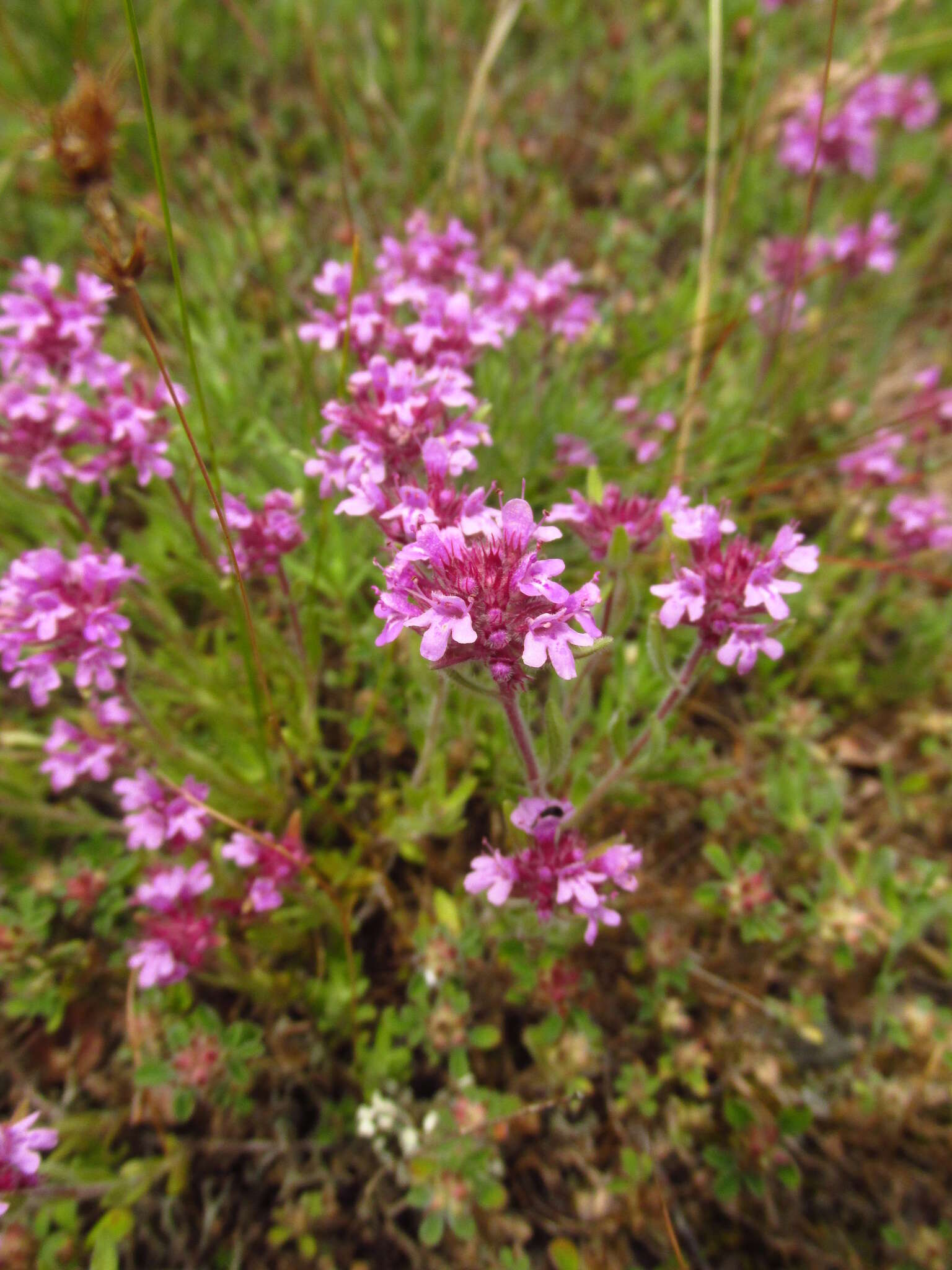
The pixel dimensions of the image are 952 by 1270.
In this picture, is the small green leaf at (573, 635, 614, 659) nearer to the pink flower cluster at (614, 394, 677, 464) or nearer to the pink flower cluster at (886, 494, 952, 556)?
the pink flower cluster at (614, 394, 677, 464)

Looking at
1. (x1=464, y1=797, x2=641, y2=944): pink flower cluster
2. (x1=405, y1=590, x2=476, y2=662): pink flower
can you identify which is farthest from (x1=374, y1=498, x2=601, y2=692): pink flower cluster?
(x1=464, y1=797, x2=641, y2=944): pink flower cluster

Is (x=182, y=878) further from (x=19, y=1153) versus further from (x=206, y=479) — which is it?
(x=206, y=479)

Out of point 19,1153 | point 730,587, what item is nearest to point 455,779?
point 730,587

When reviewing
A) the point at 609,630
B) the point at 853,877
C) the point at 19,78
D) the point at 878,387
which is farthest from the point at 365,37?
the point at 853,877

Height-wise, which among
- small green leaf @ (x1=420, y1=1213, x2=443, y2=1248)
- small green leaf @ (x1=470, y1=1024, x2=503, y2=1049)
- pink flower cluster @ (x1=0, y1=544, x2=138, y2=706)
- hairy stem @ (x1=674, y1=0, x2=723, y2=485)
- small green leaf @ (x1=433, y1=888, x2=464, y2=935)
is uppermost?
hairy stem @ (x1=674, y1=0, x2=723, y2=485)

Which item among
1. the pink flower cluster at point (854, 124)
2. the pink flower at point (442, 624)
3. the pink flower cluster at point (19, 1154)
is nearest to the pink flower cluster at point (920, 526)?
the pink flower cluster at point (854, 124)
